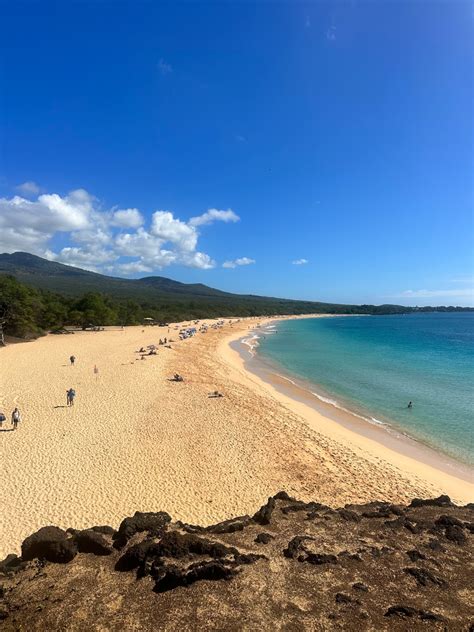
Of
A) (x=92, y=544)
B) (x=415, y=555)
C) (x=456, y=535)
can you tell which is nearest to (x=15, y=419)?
(x=92, y=544)

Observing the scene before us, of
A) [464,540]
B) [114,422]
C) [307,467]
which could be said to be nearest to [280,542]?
[464,540]

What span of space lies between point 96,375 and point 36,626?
934 inches

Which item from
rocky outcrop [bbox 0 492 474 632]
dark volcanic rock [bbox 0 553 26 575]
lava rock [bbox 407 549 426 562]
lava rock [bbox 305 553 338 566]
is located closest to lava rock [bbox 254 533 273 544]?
rocky outcrop [bbox 0 492 474 632]

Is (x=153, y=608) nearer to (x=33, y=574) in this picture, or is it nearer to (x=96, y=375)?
(x=33, y=574)

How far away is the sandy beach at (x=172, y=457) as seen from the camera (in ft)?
35.9

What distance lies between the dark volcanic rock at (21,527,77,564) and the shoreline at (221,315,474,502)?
42.9 ft

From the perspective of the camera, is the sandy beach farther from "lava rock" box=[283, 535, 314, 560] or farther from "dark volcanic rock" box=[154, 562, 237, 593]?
"dark volcanic rock" box=[154, 562, 237, 593]

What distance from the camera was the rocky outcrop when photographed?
16.6 ft

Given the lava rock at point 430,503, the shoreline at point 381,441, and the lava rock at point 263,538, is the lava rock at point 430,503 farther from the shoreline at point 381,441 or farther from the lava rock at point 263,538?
the shoreline at point 381,441

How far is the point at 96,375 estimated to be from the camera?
27.1m

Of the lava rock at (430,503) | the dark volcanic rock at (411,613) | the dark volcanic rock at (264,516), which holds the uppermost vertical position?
the dark volcanic rock at (411,613)

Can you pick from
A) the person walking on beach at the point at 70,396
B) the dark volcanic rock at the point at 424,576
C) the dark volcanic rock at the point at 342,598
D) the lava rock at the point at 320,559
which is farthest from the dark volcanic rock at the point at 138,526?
the person walking on beach at the point at 70,396

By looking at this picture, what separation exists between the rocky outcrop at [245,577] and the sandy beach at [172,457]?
3.56m

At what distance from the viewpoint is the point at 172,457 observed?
14.1 metres
